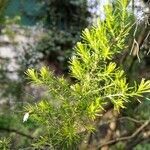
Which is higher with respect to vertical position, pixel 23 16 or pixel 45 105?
pixel 45 105

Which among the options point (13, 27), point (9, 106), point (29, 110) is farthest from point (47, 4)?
point (29, 110)

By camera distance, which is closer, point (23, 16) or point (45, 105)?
point (45, 105)

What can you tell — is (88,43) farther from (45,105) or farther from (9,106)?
(9,106)

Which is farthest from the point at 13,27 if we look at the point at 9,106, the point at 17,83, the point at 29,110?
the point at 29,110

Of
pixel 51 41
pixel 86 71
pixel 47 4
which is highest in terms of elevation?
pixel 86 71

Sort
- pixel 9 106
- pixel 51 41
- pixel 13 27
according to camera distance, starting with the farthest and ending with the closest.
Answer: pixel 51 41
pixel 13 27
pixel 9 106

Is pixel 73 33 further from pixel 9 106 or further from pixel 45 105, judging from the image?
pixel 45 105

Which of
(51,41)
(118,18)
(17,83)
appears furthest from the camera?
(51,41)
